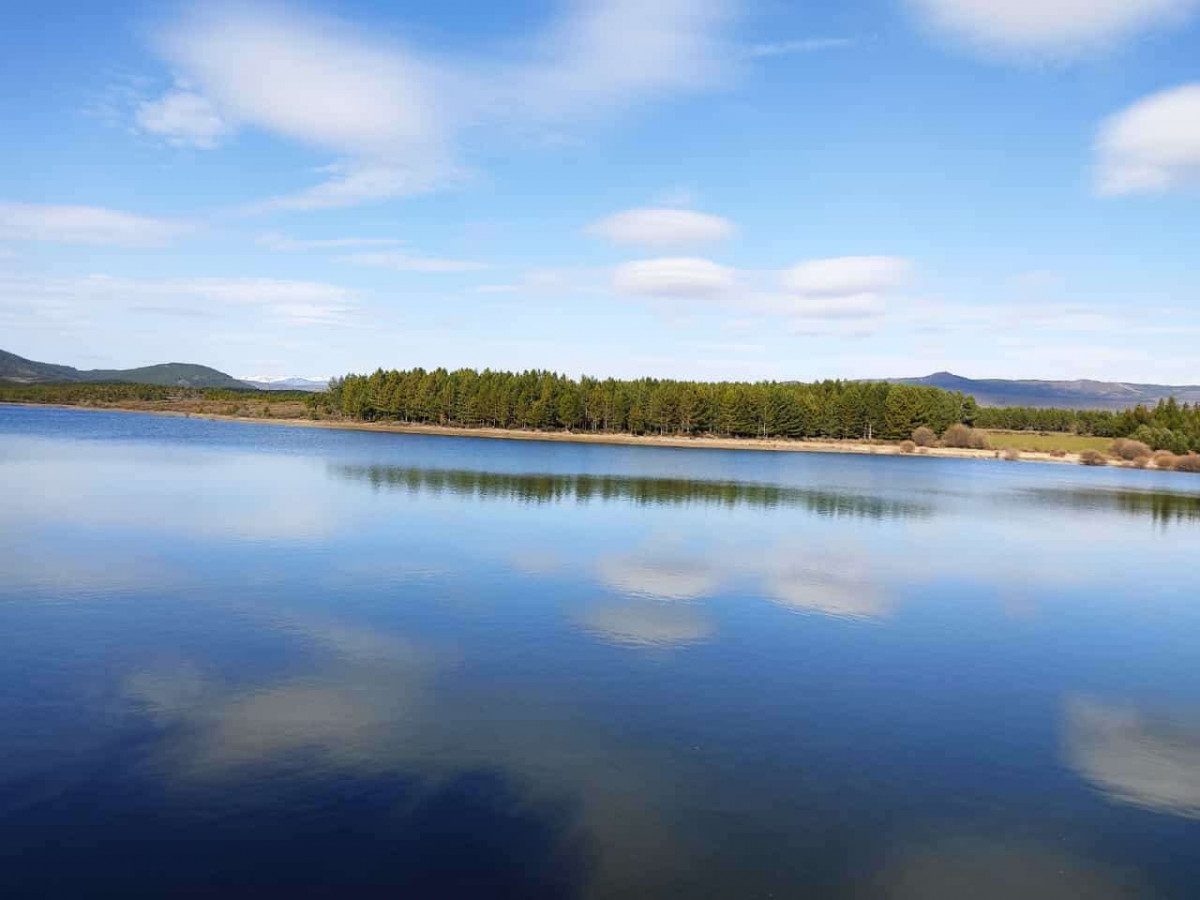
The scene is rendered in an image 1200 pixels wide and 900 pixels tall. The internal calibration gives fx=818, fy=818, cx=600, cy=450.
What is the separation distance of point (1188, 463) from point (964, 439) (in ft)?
114

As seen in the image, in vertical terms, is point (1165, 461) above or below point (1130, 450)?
below

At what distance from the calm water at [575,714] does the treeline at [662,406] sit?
113389mm

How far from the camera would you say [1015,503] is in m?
67.8

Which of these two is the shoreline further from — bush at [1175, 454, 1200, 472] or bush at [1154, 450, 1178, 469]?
bush at [1175, 454, 1200, 472]

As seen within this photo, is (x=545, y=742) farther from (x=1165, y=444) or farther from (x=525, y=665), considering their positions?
(x=1165, y=444)

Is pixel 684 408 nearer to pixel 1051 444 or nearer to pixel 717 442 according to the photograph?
pixel 717 442

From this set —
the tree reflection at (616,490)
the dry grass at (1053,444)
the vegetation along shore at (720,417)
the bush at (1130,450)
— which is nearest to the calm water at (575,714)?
the tree reflection at (616,490)

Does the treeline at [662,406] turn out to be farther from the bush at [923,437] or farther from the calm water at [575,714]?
the calm water at [575,714]

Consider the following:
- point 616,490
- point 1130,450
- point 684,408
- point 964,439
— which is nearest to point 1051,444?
point 1130,450

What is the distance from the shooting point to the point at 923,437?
15338cm

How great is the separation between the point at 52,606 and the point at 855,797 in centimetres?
2229

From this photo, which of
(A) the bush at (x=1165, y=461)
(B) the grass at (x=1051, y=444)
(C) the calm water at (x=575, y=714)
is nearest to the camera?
(C) the calm water at (x=575, y=714)

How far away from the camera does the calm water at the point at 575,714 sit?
1192 centimetres

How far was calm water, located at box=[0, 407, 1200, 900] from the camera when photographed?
469 inches
